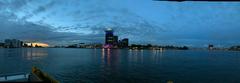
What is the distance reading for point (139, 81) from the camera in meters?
46.0

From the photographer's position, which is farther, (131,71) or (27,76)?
(131,71)

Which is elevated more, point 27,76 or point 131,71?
point 27,76

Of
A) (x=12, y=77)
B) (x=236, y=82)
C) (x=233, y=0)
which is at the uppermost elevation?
(x=233, y=0)

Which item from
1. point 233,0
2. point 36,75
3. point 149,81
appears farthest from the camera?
point 149,81

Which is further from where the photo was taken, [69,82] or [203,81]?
[203,81]

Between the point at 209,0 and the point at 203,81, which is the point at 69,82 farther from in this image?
the point at 209,0

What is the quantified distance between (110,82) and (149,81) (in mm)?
6355

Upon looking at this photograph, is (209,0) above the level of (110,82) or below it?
above

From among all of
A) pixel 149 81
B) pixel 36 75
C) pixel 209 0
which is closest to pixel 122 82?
pixel 149 81

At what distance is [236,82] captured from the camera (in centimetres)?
4766

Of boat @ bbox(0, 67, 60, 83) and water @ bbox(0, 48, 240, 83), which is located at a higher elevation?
boat @ bbox(0, 67, 60, 83)

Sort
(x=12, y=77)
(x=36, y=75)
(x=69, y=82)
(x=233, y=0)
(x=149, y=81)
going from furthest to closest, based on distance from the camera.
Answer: (x=149, y=81) < (x=69, y=82) < (x=12, y=77) < (x=36, y=75) < (x=233, y=0)

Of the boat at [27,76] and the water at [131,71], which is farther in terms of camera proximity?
the water at [131,71]

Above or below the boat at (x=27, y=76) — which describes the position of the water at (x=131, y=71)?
below
